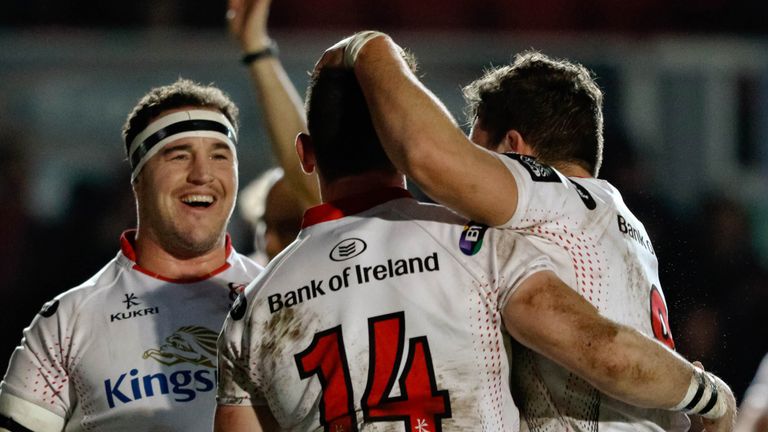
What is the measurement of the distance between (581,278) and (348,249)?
1.81 feet

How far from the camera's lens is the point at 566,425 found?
9.15 feet

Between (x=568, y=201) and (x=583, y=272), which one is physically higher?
(x=568, y=201)

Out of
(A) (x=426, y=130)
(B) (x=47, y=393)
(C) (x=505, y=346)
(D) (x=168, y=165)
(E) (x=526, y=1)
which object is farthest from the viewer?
(E) (x=526, y=1)

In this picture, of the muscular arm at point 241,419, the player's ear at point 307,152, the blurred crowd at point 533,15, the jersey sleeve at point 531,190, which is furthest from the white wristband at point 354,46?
the blurred crowd at point 533,15

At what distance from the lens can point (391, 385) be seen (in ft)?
8.73

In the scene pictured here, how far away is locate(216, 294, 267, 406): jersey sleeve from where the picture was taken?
9.34 ft

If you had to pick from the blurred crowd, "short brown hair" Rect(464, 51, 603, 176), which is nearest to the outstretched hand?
"short brown hair" Rect(464, 51, 603, 176)

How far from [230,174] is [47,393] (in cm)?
94

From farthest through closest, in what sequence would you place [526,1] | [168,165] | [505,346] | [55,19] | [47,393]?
[526,1] < [55,19] < [168,165] < [47,393] < [505,346]

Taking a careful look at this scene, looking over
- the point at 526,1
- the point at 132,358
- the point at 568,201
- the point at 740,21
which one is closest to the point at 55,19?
the point at 526,1

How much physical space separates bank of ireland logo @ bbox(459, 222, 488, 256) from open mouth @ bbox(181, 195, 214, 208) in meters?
1.45

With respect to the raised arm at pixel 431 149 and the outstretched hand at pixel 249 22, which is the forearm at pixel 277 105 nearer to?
the outstretched hand at pixel 249 22

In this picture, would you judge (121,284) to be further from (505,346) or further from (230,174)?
(505,346)

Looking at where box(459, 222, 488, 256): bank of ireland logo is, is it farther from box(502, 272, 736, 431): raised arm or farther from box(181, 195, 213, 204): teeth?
box(181, 195, 213, 204): teeth
